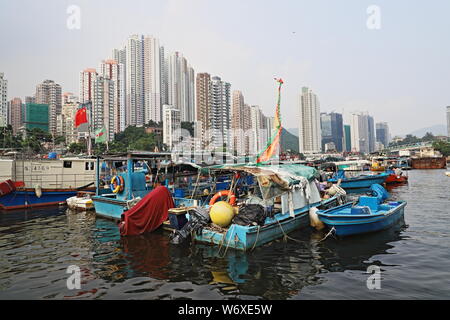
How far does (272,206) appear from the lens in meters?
10.7

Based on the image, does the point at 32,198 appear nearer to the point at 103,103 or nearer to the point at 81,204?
the point at 81,204

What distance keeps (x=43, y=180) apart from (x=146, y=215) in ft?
49.8

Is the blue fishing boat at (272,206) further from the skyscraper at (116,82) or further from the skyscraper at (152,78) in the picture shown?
A: the skyscraper at (152,78)

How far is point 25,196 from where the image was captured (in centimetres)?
1927

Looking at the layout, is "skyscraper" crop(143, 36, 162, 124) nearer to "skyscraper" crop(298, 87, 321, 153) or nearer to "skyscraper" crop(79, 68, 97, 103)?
"skyscraper" crop(79, 68, 97, 103)

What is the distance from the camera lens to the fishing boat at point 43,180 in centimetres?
1911

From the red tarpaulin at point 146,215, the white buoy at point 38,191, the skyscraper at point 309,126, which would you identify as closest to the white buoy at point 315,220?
the red tarpaulin at point 146,215

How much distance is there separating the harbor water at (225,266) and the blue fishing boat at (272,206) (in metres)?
0.38

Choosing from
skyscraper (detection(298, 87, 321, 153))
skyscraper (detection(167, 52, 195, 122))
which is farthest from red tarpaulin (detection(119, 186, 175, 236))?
skyscraper (detection(298, 87, 321, 153))

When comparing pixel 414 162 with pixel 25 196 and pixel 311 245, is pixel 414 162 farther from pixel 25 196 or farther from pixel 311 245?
pixel 25 196

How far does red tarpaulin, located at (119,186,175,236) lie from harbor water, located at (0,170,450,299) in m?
0.43

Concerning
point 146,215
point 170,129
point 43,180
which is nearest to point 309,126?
point 170,129
